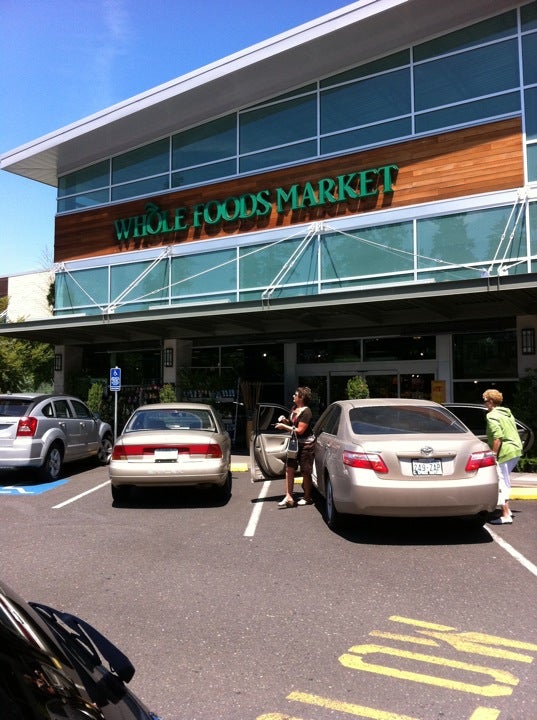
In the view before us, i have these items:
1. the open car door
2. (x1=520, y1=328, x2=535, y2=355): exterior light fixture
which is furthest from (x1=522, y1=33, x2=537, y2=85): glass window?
the open car door

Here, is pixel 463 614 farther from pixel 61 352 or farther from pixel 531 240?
pixel 61 352

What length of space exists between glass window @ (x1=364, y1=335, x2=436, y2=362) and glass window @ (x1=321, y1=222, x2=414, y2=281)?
99.6 inches

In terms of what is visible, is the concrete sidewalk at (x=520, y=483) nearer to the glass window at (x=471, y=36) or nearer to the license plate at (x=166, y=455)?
the license plate at (x=166, y=455)

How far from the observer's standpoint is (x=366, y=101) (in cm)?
1473

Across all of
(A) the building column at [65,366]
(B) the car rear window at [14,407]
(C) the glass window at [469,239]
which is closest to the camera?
(B) the car rear window at [14,407]

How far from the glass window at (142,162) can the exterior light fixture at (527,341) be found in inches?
449

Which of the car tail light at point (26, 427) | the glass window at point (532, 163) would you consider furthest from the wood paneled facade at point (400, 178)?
the car tail light at point (26, 427)

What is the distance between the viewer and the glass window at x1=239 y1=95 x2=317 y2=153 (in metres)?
15.5

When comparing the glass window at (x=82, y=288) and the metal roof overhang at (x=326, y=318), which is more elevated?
the glass window at (x=82, y=288)

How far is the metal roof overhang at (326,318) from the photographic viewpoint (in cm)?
1179

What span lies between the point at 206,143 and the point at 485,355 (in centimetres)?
1009

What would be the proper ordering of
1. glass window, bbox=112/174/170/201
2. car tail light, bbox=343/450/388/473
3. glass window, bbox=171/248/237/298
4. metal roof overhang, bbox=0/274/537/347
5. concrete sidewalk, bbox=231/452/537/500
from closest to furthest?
car tail light, bbox=343/450/388/473, concrete sidewalk, bbox=231/452/537/500, metal roof overhang, bbox=0/274/537/347, glass window, bbox=171/248/237/298, glass window, bbox=112/174/170/201

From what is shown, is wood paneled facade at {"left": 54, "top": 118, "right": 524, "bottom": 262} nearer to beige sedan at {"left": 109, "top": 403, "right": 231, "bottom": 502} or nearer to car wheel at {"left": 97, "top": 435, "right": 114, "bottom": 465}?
car wheel at {"left": 97, "top": 435, "right": 114, "bottom": 465}

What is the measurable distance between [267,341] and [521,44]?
9756 mm
